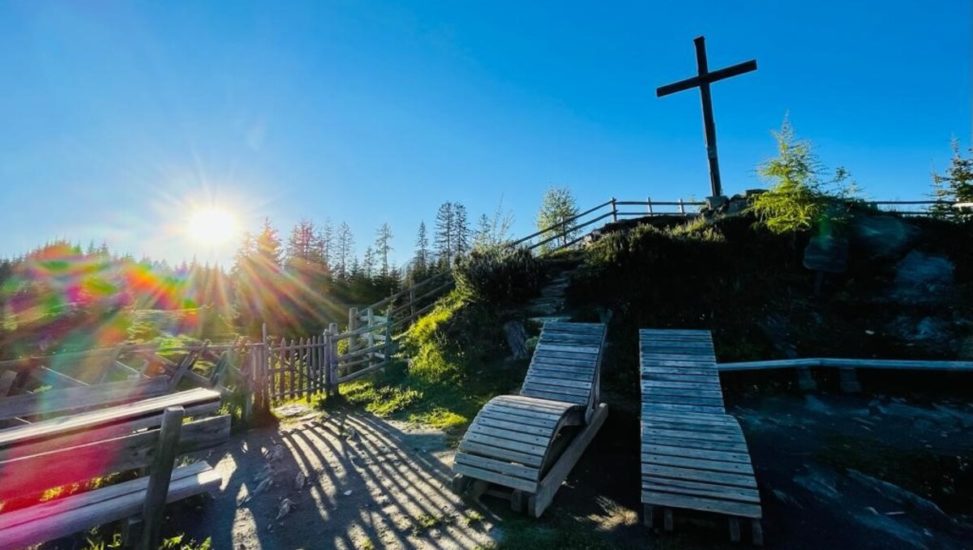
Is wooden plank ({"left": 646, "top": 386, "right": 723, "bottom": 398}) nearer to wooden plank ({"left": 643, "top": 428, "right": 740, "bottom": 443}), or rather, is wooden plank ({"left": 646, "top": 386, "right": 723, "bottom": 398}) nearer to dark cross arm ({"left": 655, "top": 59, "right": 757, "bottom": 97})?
wooden plank ({"left": 643, "top": 428, "right": 740, "bottom": 443})

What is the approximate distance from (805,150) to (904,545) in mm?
9624

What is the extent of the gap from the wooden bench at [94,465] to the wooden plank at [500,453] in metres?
2.33

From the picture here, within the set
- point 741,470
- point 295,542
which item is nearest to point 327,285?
point 295,542

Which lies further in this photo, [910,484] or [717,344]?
[717,344]

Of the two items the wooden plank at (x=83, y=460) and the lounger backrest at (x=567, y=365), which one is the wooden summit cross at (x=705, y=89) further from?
the wooden plank at (x=83, y=460)

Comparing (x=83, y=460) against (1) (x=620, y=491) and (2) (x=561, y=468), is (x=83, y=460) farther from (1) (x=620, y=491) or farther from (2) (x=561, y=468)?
(1) (x=620, y=491)

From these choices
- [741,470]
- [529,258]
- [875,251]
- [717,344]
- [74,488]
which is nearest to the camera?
[741,470]

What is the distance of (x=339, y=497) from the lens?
197 inches

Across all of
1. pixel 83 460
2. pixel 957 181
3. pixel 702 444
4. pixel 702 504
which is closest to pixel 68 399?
pixel 83 460

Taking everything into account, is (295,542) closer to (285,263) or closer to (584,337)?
(584,337)

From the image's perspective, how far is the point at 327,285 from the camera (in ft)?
101

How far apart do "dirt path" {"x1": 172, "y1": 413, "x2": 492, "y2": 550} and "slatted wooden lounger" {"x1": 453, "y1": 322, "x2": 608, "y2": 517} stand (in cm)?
46

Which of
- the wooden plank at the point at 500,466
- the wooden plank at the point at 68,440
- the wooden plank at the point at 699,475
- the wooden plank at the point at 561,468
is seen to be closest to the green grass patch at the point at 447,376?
the wooden plank at the point at 561,468

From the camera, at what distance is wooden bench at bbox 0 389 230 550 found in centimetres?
279
